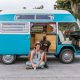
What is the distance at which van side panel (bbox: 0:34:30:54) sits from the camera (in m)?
12.9

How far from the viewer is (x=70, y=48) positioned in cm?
1334

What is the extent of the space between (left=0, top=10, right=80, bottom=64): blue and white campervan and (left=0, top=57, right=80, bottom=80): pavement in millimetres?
439

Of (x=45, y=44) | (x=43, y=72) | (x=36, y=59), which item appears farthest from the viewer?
(x=45, y=44)

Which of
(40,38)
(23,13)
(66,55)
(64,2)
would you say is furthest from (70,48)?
(64,2)

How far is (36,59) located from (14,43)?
4.61 ft

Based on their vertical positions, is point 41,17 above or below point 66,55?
above

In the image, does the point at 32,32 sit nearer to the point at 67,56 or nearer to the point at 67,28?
the point at 67,28

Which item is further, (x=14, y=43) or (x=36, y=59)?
(x=14, y=43)

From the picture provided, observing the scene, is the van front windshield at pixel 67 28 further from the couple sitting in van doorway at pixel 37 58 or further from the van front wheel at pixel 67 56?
the couple sitting in van doorway at pixel 37 58

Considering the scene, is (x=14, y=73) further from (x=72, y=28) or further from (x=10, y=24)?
(x=72, y=28)

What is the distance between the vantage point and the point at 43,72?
1147 cm

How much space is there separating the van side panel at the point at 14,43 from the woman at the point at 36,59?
896 millimetres

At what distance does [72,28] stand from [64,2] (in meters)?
35.1

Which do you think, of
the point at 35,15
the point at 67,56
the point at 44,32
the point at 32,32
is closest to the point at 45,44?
the point at 44,32
